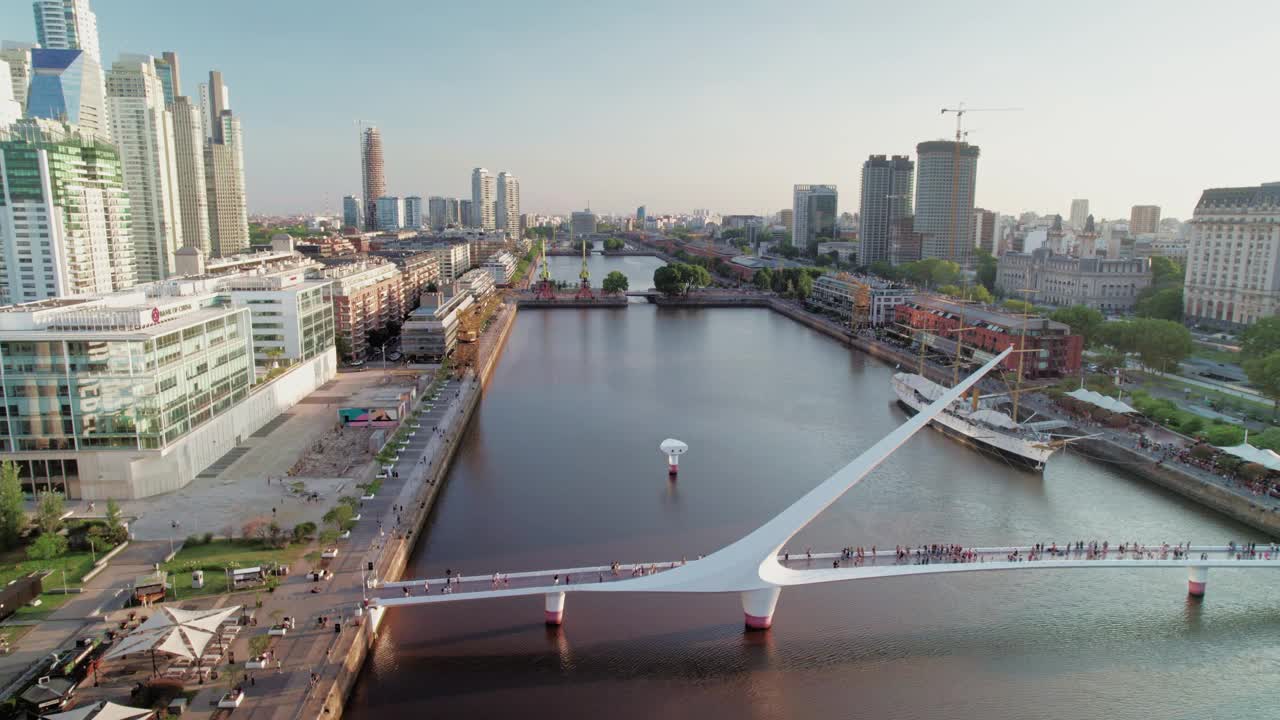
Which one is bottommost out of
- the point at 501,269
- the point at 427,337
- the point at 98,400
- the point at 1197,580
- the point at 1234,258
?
the point at 1197,580

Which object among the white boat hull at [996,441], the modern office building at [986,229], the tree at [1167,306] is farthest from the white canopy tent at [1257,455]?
the modern office building at [986,229]

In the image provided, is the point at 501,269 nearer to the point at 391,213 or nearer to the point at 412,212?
the point at 391,213

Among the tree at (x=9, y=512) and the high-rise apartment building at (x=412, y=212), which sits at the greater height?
the high-rise apartment building at (x=412, y=212)

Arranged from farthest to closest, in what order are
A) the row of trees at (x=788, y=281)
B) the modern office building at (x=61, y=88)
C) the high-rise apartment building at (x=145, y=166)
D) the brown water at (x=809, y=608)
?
the row of trees at (x=788, y=281) → the high-rise apartment building at (x=145, y=166) → the modern office building at (x=61, y=88) → the brown water at (x=809, y=608)

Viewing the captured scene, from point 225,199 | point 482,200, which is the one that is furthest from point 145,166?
point 482,200

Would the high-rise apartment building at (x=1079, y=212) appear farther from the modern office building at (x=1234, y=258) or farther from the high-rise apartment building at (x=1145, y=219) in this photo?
the modern office building at (x=1234, y=258)

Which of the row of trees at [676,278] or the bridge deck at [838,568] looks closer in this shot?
the bridge deck at [838,568]

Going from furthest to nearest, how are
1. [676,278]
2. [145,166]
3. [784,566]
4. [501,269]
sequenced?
[501,269] < [676,278] < [145,166] < [784,566]
